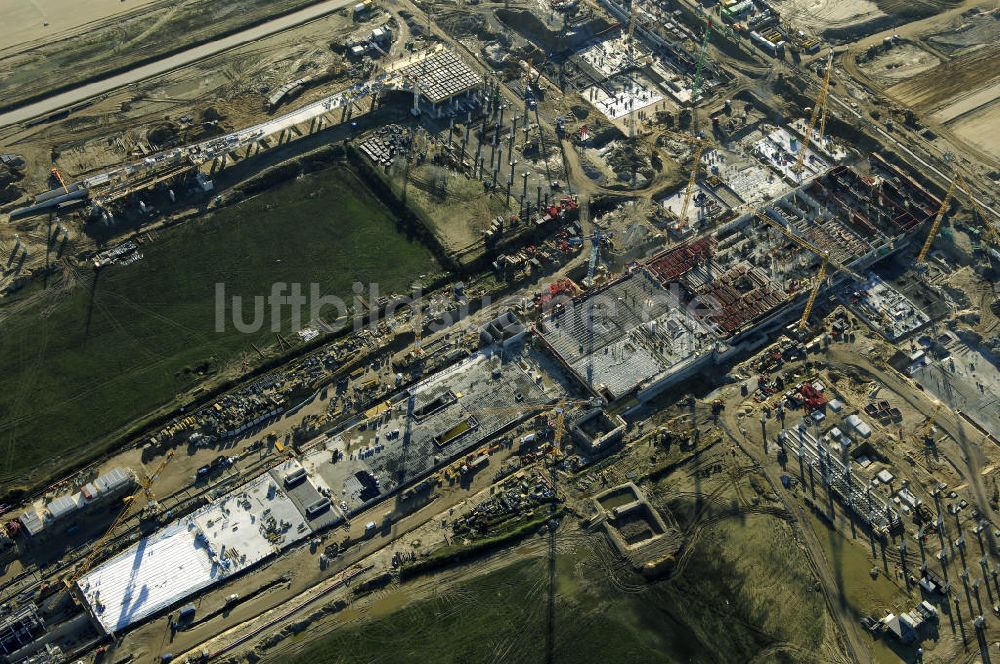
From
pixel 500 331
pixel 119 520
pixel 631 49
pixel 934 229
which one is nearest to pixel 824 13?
pixel 631 49

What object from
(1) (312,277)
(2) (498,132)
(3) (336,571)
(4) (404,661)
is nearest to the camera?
(4) (404,661)

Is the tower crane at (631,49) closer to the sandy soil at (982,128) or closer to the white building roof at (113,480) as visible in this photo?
the sandy soil at (982,128)

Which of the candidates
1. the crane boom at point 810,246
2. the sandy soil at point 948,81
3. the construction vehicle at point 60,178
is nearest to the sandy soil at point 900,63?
the sandy soil at point 948,81

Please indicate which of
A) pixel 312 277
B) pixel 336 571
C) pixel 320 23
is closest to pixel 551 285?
pixel 312 277

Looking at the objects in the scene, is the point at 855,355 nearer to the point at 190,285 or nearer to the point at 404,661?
the point at 404,661

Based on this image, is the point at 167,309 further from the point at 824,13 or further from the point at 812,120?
the point at 824,13

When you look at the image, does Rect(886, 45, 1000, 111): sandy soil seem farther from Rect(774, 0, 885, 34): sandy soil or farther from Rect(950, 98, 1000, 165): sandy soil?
Rect(774, 0, 885, 34): sandy soil

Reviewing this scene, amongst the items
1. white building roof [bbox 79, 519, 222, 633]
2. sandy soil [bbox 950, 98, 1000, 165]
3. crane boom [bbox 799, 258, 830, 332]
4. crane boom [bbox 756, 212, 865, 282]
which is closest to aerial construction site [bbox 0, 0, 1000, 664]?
white building roof [bbox 79, 519, 222, 633]
